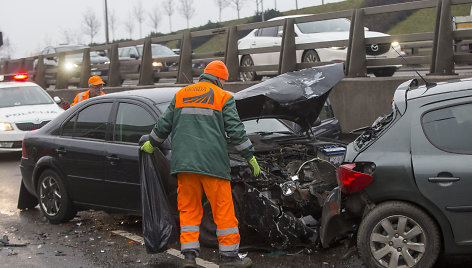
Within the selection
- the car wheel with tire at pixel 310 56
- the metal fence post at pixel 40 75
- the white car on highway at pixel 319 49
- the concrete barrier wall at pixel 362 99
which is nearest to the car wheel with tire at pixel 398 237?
the concrete barrier wall at pixel 362 99

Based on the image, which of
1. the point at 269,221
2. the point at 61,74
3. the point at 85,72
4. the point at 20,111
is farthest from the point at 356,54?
the point at 61,74

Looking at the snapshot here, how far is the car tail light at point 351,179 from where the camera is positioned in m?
5.31

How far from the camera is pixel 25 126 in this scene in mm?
13602

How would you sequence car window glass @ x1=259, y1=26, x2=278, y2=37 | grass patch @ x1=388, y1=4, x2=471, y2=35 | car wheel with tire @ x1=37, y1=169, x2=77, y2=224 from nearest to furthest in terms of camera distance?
car wheel with tire @ x1=37, y1=169, x2=77, y2=224
car window glass @ x1=259, y1=26, x2=278, y2=37
grass patch @ x1=388, y1=4, x2=471, y2=35

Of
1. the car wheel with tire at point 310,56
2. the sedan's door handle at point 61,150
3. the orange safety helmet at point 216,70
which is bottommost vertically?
the sedan's door handle at point 61,150

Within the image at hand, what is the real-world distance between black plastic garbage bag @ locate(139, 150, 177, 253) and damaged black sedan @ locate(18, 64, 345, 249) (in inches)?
6.3

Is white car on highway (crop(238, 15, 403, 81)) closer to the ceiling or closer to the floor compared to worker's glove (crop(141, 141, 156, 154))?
closer to the ceiling

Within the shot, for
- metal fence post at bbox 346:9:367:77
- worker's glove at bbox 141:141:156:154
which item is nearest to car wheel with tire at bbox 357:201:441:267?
worker's glove at bbox 141:141:156:154

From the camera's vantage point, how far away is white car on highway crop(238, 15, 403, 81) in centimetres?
1402

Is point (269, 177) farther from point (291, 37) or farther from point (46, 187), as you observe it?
point (291, 37)

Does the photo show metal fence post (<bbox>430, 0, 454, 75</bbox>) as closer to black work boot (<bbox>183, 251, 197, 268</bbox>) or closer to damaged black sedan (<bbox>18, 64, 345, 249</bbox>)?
damaged black sedan (<bbox>18, 64, 345, 249</bbox>)

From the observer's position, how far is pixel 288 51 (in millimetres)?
13211

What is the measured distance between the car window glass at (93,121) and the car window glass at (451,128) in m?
3.67

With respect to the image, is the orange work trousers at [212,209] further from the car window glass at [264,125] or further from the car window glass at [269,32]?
the car window glass at [269,32]
